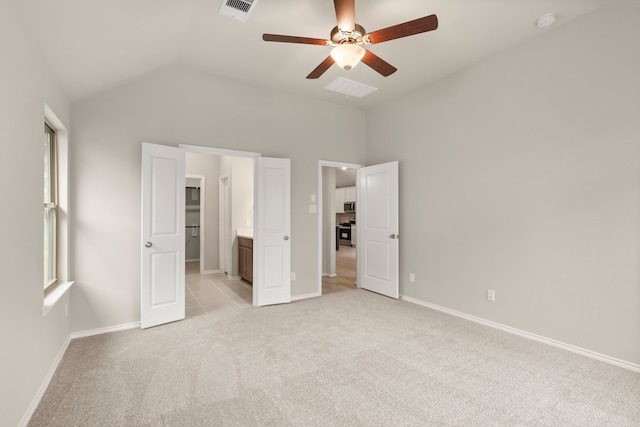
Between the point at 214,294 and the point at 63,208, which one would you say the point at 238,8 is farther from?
the point at 214,294

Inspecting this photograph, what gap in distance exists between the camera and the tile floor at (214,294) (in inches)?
163

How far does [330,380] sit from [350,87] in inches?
142

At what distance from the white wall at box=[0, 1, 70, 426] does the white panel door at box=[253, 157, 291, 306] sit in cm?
227

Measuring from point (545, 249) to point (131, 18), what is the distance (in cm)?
417

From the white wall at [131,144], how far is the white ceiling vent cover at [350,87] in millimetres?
691

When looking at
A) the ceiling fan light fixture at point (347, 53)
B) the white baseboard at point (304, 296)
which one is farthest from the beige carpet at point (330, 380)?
the ceiling fan light fixture at point (347, 53)

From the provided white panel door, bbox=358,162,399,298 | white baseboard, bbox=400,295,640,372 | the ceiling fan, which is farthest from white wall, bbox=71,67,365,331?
white baseboard, bbox=400,295,640,372

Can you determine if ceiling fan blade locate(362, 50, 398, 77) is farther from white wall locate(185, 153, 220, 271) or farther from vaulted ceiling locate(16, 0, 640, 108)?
white wall locate(185, 153, 220, 271)

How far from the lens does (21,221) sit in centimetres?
187

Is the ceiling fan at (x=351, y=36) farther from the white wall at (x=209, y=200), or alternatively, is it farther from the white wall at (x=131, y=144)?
the white wall at (x=209, y=200)

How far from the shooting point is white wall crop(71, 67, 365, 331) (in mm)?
3270

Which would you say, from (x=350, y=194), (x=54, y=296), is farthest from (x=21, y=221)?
(x=350, y=194)

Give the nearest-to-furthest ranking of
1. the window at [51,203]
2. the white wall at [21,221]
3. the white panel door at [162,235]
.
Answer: the white wall at [21,221]
the window at [51,203]
the white panel door at [162,235]

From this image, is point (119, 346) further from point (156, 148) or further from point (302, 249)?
point (302, 249)
